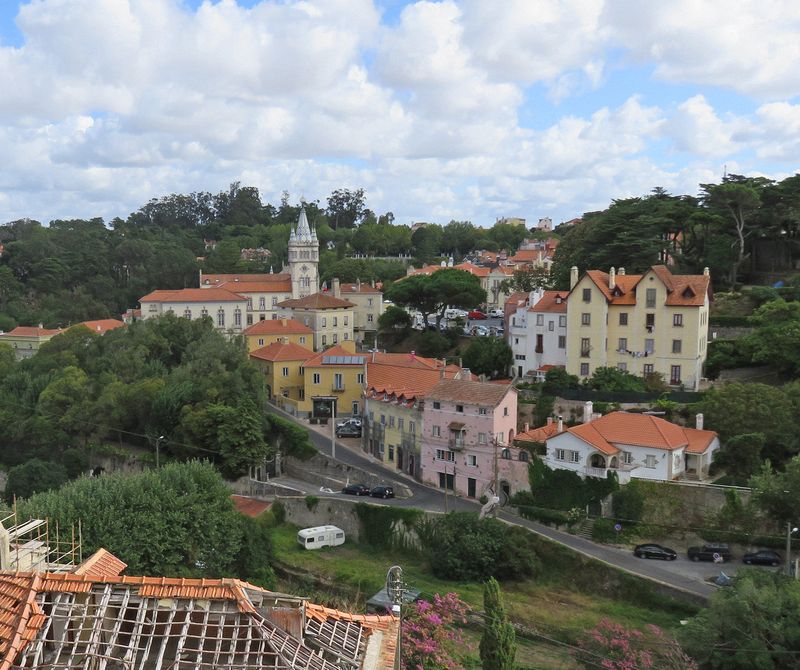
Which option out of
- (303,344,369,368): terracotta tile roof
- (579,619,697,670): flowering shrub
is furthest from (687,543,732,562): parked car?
(303,344,369,368): terracotta tile roof

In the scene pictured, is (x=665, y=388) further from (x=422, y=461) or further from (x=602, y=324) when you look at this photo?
(x=422, y=461)

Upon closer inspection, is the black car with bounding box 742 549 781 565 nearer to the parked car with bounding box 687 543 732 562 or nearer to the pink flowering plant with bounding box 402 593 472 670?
the parked car with bounding box 687 543 732 562

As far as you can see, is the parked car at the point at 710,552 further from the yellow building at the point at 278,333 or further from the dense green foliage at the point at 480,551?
the yellow building at the point at 278,333

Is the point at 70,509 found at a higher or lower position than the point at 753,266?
lower

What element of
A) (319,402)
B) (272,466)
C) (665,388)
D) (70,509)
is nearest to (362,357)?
(319,402)

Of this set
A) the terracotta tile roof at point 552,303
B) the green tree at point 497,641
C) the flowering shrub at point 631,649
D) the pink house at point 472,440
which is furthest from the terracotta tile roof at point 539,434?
the green tree at point 497,641

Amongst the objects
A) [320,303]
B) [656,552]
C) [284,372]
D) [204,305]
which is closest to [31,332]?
[204,305]

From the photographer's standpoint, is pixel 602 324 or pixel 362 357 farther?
pixel 362 357
